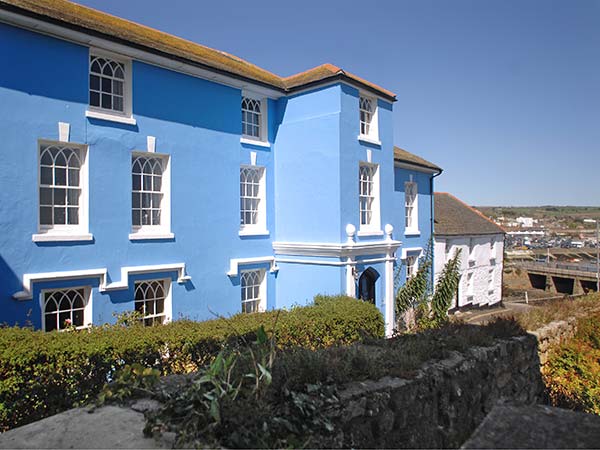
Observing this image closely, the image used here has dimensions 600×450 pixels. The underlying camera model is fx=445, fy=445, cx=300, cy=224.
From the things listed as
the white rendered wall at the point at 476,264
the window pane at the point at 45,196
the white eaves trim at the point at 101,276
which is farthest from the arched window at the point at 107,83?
the white rendered wall at the point at 476,264

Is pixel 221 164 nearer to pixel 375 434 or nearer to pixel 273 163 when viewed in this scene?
pixel 273 163

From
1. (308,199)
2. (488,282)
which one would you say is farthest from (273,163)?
(488,282)

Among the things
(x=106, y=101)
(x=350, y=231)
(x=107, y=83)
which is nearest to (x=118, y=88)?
(x=107, y=83)

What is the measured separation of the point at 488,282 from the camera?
2802 cm

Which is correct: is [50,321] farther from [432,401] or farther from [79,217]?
[432,401]

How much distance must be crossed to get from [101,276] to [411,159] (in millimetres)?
13738

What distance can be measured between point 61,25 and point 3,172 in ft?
10.4

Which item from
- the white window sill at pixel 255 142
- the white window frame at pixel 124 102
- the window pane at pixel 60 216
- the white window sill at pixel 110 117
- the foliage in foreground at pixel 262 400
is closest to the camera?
the foliage in foreground at pixel 262 400

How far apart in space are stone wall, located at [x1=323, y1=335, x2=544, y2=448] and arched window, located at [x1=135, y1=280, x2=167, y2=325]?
24.0 ft

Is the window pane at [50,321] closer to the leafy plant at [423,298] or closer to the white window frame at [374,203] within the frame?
the white window frame at [374,203]

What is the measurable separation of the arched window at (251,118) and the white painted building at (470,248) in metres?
12.9

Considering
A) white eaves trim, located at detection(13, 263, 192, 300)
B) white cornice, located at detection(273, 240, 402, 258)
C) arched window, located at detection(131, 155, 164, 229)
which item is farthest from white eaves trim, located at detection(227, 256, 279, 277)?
arched window, located at detection(131, 155, 164, 229)

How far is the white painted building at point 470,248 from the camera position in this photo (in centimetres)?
2398

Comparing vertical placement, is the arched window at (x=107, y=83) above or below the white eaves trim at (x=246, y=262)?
above
